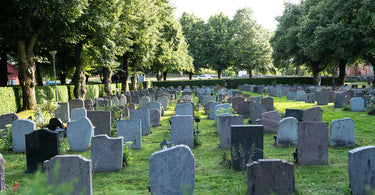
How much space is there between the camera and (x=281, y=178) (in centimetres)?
487

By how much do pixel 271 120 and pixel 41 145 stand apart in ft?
24.9

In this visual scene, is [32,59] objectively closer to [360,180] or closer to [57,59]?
[57,59]

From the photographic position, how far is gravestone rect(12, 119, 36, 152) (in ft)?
28.6

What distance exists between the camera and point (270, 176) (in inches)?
191

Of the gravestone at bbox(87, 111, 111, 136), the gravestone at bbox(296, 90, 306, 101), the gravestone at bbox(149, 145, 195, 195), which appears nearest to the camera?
the gravestone at bbox(149, 145, 195, 195)

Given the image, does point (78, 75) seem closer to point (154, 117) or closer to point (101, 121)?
point (154, 117)

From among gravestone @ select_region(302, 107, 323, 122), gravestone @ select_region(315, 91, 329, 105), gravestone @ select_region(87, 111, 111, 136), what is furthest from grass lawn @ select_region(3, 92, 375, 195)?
gravestone @ select_region(315, 91, 329, 105)

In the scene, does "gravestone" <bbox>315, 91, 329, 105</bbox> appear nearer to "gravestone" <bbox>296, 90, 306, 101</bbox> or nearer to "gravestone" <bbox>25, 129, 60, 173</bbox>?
"gravestone" <bbox>296, 90, 306, 101</bbox>

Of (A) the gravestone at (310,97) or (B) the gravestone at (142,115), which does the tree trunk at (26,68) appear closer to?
(B) the gravestone at (142,115)

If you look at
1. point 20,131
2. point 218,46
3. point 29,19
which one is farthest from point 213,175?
point 218,46

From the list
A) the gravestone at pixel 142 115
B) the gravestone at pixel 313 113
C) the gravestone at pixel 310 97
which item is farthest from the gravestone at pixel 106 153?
the gravestone at pixel 310 97

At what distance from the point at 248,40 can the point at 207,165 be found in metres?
49.1

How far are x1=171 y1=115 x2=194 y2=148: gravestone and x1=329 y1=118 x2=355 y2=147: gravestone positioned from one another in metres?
4.22

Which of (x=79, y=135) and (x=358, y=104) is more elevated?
(x=358, y=104)
